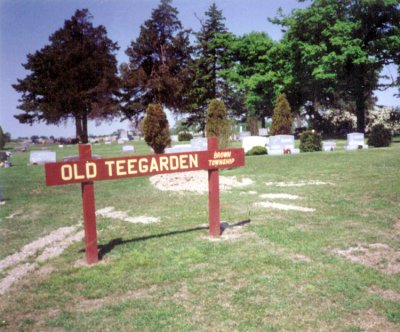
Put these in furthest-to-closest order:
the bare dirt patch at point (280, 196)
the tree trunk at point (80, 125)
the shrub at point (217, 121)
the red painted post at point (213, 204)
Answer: the tree trunk at point (80, 125) < the shrub at point (217, 121) < the bare dirt patch at point (280, 196) < the red painted post at point (213, 204)

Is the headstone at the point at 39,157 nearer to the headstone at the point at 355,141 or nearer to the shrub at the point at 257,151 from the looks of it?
the shrub at the point at 257,151

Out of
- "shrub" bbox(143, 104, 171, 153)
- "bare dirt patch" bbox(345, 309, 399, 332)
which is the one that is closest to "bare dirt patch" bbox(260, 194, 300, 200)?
"bare dirt patch" bbox(345, 309, 399, 332)

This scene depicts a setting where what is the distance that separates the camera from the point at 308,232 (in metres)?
6.25

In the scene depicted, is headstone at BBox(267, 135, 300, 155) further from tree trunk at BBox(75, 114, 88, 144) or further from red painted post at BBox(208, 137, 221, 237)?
tree trunk at BBox(75, 114, 88, 144)

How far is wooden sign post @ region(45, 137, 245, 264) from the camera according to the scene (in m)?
4.94

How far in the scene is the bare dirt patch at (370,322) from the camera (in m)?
3.33

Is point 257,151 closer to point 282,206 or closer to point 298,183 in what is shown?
point 298,183

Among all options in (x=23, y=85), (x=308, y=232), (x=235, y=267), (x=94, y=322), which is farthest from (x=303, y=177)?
(x=23, y=85)

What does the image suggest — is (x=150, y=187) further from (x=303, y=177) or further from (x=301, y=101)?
(x=301, y=101)

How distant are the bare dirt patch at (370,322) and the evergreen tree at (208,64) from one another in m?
43.5

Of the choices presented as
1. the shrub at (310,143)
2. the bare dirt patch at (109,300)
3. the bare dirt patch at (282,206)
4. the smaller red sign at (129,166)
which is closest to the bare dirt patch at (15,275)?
the bare dirt patch at (109,300)

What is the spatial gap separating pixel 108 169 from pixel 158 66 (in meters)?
40.6

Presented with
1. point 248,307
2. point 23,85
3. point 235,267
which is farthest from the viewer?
point 23,85

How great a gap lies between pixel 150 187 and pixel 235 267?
7878 mm
